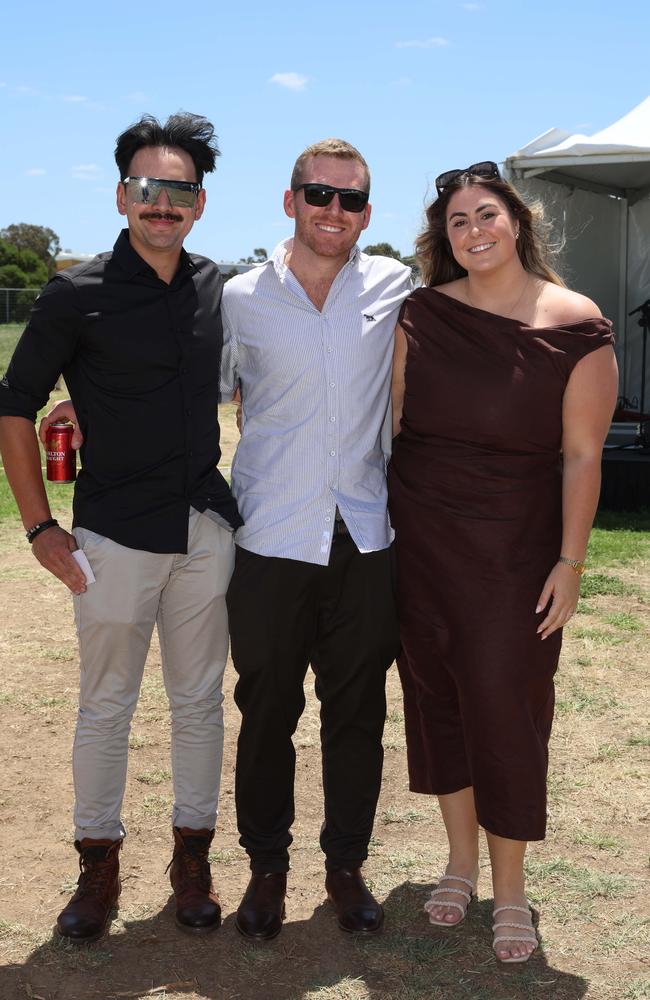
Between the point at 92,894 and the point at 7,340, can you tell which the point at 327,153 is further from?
the point at 7,340

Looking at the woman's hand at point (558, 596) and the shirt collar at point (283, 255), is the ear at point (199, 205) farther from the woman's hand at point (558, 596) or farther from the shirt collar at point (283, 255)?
the woman's hand at point (558, 596)

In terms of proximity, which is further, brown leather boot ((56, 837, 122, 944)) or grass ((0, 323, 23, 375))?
grass ((0, 323, 23, 375))

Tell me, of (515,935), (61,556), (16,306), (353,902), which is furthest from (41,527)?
(16,306)

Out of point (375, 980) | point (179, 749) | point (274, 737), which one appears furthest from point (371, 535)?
point (375, 980)

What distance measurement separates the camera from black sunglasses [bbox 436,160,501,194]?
9.30ft

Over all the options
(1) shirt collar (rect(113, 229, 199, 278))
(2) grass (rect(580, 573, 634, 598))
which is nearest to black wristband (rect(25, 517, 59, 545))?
(1) shirt collar (rect(113, 229, 199, 278))

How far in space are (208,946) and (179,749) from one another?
52 cm

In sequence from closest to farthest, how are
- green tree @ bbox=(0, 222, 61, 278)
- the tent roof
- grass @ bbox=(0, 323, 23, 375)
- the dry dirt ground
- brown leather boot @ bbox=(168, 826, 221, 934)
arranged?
the dry dirt ground < brown leather boot @ bbox=(168, 826, 221, 934) < the tent roof < grass @ bbox=(0, 323, 23, 375) < green tree @ bbox=(0, 222, 61, 278)

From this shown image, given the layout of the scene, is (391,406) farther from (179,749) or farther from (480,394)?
(179,749)

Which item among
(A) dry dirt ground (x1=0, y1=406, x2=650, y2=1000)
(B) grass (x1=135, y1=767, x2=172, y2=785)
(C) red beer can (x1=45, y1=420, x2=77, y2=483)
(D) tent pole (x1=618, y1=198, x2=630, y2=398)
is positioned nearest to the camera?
(A) dry dirt ground (x1=0, y1=406, x2=650, y2=1000)

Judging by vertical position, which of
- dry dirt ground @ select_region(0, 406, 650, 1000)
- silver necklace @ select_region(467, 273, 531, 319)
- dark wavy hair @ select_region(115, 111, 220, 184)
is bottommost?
dry dirt ground @ select_region(0, 406, 650, 1000)

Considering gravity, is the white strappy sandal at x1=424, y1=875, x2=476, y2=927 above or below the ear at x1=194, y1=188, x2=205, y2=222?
below

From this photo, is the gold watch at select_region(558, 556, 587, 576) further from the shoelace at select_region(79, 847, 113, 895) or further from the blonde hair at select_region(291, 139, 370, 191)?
the shoelace at select_region(79, 847, 113, 895)

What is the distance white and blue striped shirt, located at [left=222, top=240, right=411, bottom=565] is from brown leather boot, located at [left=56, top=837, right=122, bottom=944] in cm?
94
